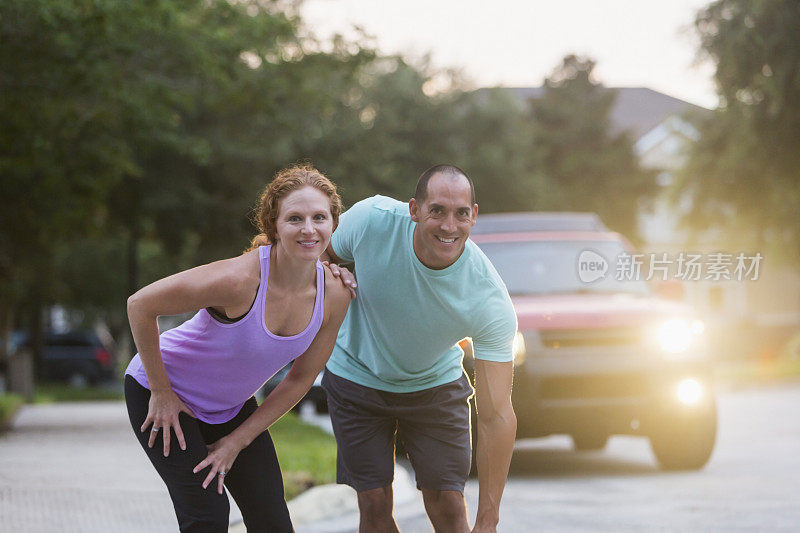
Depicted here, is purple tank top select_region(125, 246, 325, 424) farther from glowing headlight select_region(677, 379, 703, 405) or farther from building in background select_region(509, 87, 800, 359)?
building in background select_region(509, 87, 800, 359)

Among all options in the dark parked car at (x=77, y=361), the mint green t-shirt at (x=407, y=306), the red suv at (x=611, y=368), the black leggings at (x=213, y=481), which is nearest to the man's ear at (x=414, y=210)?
the mint green t-shirt at (x=407, y=306)

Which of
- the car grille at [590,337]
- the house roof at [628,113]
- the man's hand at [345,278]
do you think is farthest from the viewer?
the house roof at [628,113]

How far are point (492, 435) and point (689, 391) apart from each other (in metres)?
5.18

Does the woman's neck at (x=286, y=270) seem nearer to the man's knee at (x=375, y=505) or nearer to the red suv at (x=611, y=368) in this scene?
the man's knee at (x=375, y=505)

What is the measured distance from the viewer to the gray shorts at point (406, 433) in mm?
5016

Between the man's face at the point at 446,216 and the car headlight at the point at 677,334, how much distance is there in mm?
5035

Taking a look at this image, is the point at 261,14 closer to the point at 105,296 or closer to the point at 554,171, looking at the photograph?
the point at 105,296

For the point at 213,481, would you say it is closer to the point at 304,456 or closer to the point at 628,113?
the point at 304,456

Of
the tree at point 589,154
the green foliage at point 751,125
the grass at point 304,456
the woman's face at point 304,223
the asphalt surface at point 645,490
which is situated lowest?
the asphalt surface at point 645,490

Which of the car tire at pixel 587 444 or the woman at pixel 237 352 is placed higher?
the woman at pixel 237 352

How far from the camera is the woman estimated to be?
404cm

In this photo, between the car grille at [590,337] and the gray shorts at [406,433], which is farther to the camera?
the car grille at [590,337]

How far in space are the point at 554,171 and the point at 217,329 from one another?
189ft

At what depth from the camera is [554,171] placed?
61031 millimetres
